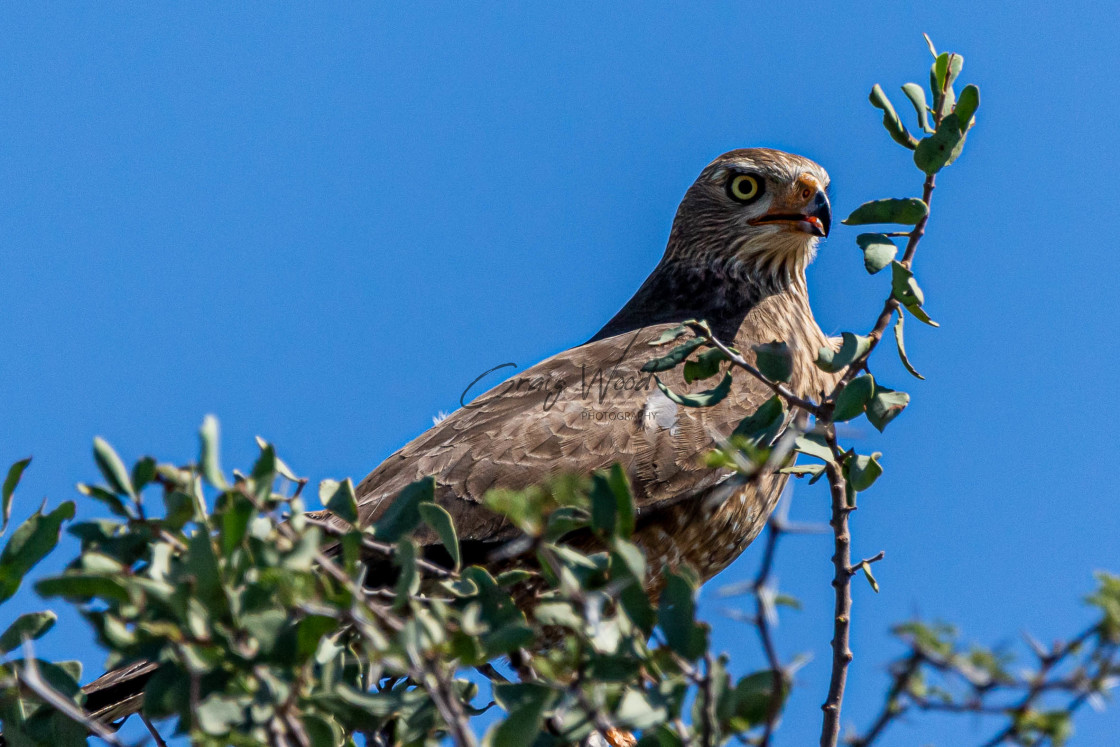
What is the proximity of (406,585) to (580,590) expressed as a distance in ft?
1.00

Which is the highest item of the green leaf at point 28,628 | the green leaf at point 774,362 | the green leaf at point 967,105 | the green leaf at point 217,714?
the green leaf at point 967,105

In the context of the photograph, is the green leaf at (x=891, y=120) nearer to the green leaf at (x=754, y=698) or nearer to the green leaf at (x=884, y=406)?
the green leaf at (x=884, y=406)

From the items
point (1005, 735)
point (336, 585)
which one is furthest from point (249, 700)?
point (1005, 735)

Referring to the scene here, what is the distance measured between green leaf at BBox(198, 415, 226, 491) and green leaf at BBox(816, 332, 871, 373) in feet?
4.92

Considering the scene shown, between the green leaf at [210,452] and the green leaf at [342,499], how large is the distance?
36 centimetres

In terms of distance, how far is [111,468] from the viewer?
231 cm

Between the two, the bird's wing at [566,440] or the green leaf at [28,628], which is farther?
the bird's wing at [566,440]

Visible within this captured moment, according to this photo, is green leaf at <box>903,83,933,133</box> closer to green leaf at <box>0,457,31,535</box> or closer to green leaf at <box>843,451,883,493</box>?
green leaf at <box>843,451,883,493</box>

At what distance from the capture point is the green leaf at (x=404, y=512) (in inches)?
103

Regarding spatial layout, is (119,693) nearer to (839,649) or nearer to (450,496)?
(450,496)

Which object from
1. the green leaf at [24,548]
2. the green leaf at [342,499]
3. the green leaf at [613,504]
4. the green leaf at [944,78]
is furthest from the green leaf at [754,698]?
the green leaf at [944,78]

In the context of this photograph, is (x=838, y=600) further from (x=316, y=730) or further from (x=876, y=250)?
(x=316, y=730)

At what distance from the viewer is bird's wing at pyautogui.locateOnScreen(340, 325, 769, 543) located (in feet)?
15.7

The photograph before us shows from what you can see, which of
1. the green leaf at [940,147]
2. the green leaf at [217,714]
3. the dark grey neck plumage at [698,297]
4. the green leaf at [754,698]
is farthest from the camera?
the dark grey neck plumage at [698,297]
